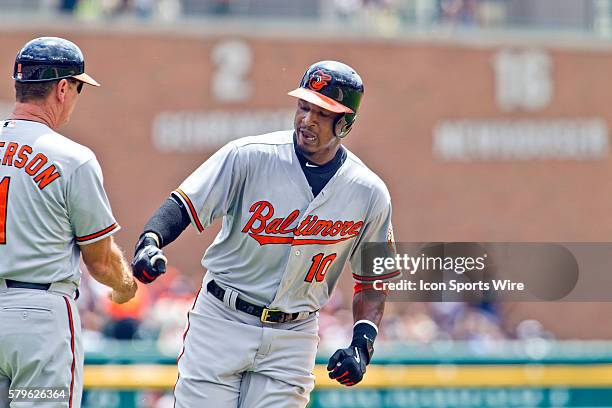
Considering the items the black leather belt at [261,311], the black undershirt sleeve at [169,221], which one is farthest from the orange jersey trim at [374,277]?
the black undershirt sleeve at [169,221]

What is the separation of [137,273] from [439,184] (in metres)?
15.9

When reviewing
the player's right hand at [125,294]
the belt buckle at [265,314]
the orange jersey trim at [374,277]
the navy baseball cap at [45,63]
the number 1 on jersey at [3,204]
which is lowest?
the belt buckle at [265,314]

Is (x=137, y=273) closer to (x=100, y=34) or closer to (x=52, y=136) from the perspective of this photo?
(x=52, y=136)

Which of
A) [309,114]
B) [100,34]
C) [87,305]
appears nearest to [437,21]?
Result: [100,34]

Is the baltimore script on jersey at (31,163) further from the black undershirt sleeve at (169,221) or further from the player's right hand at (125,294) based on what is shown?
the player's right hand at (125,294)

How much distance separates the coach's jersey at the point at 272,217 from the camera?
204 inches

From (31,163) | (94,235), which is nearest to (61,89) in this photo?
(31,163)

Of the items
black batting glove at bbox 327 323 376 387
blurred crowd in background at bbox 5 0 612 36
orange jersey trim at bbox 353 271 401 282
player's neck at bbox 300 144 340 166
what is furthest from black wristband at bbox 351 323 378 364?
blurred crowd in background at bbox 5 0 612 36

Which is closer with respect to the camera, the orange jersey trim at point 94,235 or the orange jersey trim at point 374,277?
the orange jersey trim at point 94,235

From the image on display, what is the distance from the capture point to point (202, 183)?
5.11 metres

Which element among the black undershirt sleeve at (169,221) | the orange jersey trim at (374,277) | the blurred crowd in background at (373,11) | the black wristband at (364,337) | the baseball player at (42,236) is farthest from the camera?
the blurred crowd in background at (373,11)

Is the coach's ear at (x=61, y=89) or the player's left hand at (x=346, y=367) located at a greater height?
the coach's ear at (x=61, y=89)

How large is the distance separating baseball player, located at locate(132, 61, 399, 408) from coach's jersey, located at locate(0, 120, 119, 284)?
1.41ft

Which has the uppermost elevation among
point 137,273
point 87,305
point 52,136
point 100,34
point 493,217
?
point 52,136
